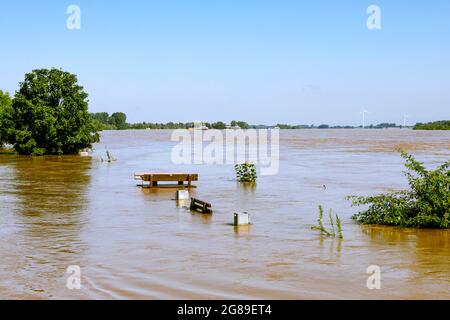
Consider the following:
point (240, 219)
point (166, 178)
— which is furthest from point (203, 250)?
point (166, 178)

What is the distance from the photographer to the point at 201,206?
72.1 ft

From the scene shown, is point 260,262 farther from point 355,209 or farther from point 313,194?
point 313,194

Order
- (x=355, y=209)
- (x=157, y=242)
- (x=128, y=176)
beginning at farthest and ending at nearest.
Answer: (x=128, y=176)
(x=355, y=209)
(x=157, y=242)

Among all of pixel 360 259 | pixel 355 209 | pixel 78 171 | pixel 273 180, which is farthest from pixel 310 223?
pixel 78 171

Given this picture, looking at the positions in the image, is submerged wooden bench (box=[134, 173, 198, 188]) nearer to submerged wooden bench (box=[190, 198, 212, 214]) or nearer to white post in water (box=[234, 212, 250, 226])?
submerged wooden bench (box=[190, 198, 212, 214])

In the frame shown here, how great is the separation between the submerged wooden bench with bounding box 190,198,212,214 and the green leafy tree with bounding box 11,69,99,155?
39.5 m

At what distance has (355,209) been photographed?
74.9 ft

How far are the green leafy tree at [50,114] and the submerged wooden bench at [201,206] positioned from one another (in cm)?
3948

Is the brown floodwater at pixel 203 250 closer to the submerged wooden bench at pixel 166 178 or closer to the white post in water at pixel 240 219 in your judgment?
the white post in water at pixel 240 219

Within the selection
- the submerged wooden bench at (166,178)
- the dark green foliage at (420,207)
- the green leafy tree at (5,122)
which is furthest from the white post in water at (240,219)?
the green leafy tree at (5,122)

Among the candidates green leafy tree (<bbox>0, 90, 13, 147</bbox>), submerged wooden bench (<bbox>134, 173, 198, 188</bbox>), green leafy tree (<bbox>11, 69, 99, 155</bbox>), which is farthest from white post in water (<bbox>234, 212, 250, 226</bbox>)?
green leafy tree (<bbox>0, 90, 13, 147</bbox>)

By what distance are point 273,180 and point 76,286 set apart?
82.3 ft

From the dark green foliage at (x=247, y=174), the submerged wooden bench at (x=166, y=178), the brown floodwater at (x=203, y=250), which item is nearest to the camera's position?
the brown floodwater at (x=203, y=250)

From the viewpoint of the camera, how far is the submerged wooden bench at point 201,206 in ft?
71.2
